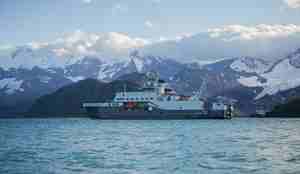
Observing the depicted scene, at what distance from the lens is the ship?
120812 millimetres

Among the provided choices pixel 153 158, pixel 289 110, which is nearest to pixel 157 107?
pixel 289 110

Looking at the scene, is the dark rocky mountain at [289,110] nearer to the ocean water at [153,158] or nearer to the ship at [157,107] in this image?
the ship at [157,107]

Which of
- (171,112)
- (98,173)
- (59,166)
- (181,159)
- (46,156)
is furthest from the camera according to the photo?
(171,112)

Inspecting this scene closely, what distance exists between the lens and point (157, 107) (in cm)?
12156

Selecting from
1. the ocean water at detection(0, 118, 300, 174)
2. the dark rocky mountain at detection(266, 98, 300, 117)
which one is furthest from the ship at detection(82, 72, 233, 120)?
the ocean water at detection(0, 118, 300, 174)

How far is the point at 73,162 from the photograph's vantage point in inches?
1430

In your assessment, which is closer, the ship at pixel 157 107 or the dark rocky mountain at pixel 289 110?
the ship at pixel 157 107

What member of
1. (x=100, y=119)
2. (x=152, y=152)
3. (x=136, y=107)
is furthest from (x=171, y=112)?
(x=152, y=152)

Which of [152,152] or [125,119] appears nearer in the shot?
[152,152]

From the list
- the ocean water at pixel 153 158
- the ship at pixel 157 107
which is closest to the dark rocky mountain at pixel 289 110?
the ship at pixel 157 107

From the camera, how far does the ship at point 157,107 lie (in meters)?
121

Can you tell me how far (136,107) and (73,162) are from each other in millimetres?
86468

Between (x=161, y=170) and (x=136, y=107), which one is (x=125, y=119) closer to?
(x=136, y=107)

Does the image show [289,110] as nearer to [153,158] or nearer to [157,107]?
[157,107]
